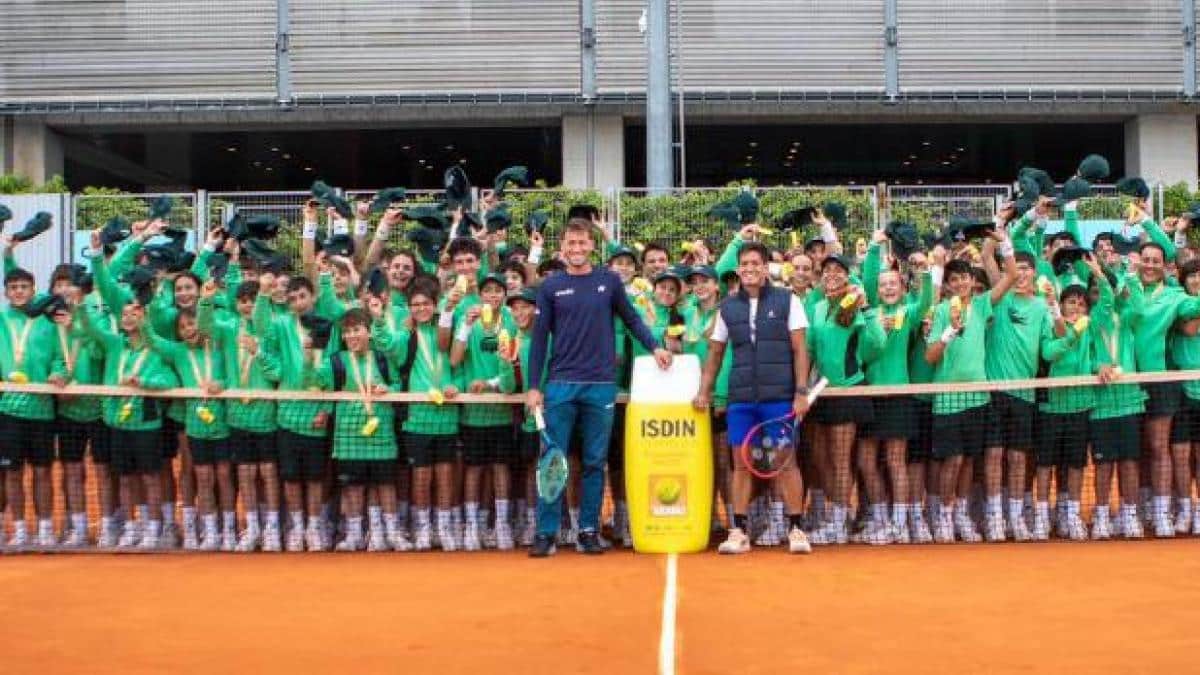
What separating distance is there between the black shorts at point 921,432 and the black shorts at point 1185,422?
171 centimetres

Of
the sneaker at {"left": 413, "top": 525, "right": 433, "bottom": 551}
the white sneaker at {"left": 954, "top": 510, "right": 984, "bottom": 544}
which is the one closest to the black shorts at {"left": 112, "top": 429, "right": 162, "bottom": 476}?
the sneaker at {"left": 413, "top": 525, "right": 433, "bottom": 551}

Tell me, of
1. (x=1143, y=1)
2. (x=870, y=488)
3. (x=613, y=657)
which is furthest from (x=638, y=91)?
(x=613, y=657)

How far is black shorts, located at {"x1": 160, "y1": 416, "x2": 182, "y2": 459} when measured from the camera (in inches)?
399

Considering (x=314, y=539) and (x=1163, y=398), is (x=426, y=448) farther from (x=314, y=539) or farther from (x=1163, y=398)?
(x=1163, y=398)

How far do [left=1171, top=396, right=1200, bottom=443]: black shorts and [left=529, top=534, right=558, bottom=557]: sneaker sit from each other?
4.43m

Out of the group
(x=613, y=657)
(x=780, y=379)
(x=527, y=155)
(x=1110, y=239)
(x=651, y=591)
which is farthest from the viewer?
(x=527, y=155)

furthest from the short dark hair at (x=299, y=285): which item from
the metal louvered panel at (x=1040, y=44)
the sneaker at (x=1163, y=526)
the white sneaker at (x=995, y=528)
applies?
the metal louvered panel at (x=1040, y=44)

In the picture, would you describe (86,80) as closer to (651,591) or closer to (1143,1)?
(1143,1)

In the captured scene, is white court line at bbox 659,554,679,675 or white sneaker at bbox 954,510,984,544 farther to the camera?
white sneaker at bbox 954,510,984,544

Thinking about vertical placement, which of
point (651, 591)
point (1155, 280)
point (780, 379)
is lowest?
point (651, 591)

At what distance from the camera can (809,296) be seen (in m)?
10.2

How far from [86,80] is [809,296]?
19.6m

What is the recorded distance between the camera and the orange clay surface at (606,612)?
20.6 ft

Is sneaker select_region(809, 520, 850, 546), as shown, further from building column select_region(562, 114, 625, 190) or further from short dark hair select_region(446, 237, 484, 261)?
building column select_region(562, 114, 625, 190)
